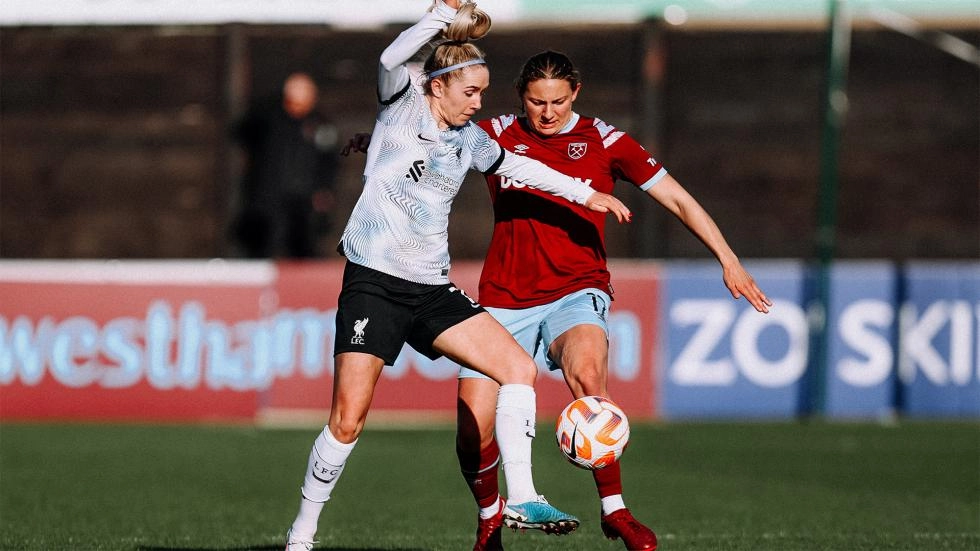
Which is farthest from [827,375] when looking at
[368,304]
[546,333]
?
[368,304]

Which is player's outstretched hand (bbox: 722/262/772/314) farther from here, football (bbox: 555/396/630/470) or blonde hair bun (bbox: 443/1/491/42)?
blonde hair bun (bbox: 443/1/491/42)

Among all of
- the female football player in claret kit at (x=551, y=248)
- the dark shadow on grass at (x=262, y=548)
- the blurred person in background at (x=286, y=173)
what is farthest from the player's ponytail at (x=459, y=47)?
the blurred person in background at (x=286, y=173)

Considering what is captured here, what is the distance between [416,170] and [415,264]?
14.7 inches

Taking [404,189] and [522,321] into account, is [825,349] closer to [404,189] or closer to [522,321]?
[522,321]

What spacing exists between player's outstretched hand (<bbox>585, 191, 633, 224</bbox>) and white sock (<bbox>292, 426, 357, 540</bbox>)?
1362 mm

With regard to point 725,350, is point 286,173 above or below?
above

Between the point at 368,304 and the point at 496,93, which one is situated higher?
the point at 496,93

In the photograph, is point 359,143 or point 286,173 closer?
point 359,143

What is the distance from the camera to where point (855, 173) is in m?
16.3

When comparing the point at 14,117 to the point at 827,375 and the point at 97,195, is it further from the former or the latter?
the point at 827,375

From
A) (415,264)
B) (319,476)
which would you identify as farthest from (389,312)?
(319,476)

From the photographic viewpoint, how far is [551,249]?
7.35 m

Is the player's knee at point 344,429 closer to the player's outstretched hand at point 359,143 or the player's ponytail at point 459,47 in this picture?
the player's outstretched hand at point 359,143

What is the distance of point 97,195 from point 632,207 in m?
5.29
